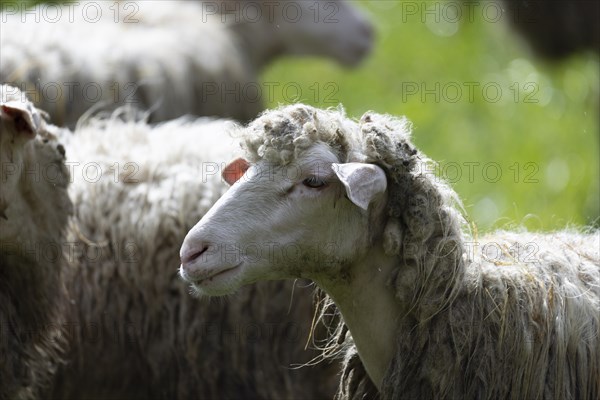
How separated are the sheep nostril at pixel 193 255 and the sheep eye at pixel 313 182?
361 mm

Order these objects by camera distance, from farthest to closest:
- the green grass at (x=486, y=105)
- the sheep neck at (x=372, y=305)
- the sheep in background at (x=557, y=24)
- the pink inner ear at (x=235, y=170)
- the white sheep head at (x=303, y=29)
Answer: the sheep in background at (x=557, y=24) < the white sheep head at (x=303, y=29) < the green grass at (x=486, y=105) < the pink inner ear at (x=235, y=170) < the sheep neck at (x=372, y=305)

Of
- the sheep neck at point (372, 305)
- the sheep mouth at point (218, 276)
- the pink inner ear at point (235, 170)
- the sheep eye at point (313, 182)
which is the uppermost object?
the sheep eye at point (313, 182)

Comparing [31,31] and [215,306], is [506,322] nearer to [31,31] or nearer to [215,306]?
[215,306]

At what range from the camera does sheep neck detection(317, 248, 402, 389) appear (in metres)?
3.60

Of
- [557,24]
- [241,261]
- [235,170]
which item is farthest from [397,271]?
[557,24]

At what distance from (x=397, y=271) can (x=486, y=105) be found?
608 cm

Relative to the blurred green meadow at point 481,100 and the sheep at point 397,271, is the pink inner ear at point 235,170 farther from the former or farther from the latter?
the blurred green meadow at point 481,100

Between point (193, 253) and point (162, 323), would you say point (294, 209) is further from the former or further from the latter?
point (162, 323)

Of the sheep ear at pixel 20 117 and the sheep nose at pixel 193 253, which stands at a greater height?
the sheep ear at pixel 20 117

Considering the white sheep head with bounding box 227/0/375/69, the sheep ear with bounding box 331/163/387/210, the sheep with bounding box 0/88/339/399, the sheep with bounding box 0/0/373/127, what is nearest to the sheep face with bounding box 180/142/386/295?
the sheep ear with bounding box 331/163/387/210

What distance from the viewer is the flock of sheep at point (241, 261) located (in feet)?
11.5

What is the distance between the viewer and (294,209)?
3.46 metres

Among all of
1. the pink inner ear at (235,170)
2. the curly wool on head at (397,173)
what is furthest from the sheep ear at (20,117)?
the curly wool on head at (397,173)

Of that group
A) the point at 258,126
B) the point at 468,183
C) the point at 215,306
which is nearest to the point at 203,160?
the point at 215,306
